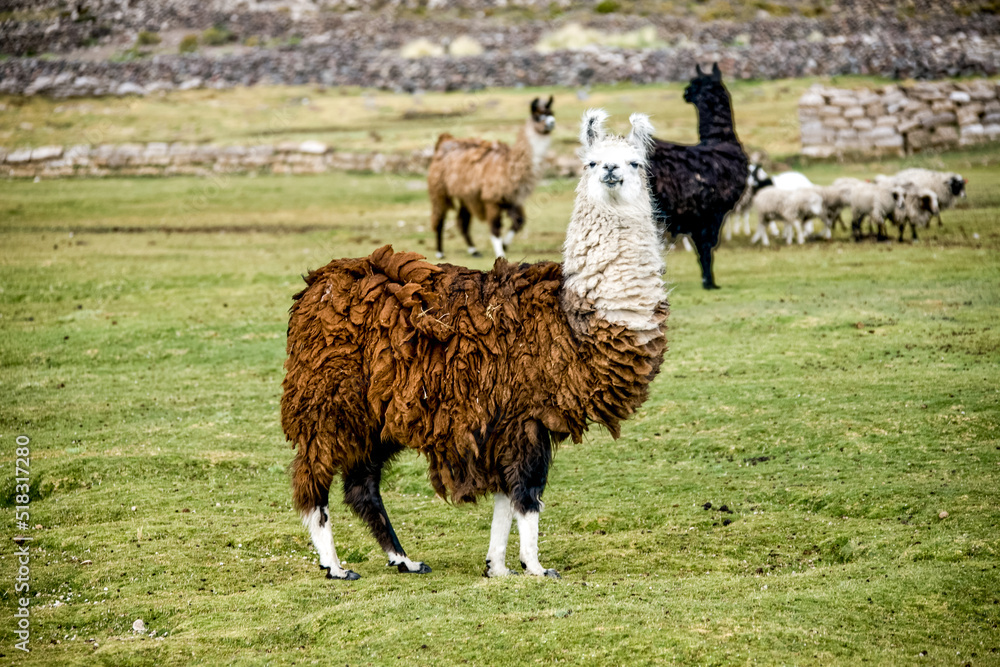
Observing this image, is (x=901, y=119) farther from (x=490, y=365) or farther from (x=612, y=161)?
(x=490, y=365)

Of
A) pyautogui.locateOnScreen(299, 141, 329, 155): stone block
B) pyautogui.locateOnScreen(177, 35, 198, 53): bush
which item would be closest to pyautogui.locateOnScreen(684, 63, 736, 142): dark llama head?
pyautogui.locateOnScreen(299, 141, 329, 155): stone block

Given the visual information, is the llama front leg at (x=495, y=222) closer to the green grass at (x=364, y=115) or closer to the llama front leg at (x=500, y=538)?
the green grass at (x=364, y=115)

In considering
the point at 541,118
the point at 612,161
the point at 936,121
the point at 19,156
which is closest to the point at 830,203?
the point at 541,118

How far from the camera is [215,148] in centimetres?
3081

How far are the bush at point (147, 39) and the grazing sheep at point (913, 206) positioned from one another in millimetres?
41074

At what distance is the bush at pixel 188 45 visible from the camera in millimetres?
48372

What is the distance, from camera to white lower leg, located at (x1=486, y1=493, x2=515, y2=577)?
680 cm

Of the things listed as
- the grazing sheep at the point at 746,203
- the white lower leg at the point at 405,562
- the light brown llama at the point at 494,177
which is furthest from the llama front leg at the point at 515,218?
the white lower leg at the point at 405,562

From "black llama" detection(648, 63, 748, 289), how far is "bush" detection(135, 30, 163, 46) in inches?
1595

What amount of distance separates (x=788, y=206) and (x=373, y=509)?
14.6 meters

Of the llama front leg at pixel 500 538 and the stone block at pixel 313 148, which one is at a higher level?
the llama front leg at pixel 500 538

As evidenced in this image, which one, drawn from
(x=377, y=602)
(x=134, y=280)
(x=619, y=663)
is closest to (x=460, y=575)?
(x=377, y=602)

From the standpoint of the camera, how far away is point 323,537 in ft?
23.0

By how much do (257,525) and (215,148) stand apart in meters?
24.6
